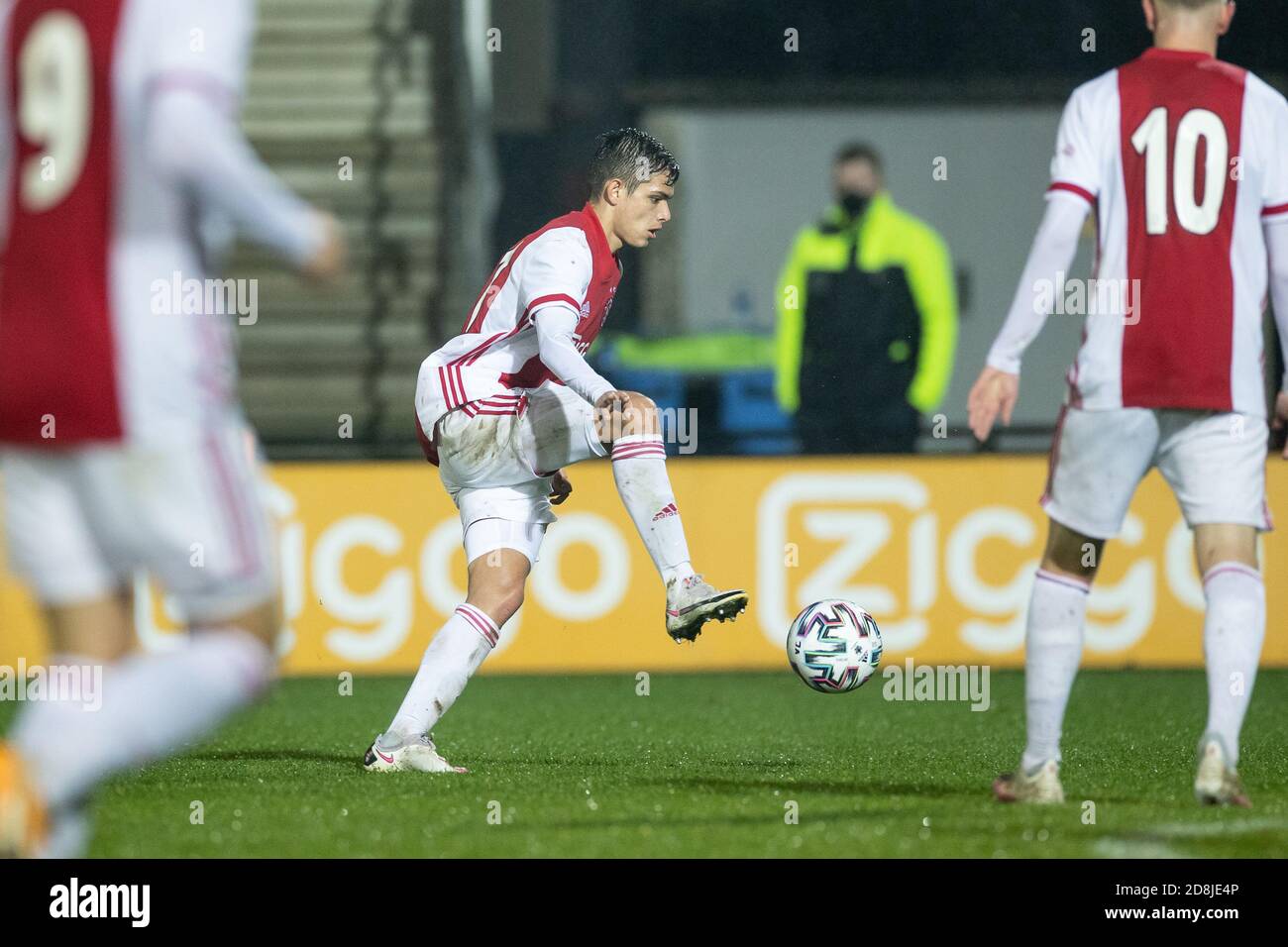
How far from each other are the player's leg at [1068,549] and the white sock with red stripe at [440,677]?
160 centimetres

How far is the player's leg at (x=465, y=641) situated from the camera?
5.43m

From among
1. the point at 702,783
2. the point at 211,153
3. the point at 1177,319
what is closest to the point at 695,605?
the point at 702,783

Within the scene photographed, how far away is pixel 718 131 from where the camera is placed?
12.1m

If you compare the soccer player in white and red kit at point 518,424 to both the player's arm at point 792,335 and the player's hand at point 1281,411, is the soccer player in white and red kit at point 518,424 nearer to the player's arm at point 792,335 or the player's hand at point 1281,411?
the player's hand at point 1281,411

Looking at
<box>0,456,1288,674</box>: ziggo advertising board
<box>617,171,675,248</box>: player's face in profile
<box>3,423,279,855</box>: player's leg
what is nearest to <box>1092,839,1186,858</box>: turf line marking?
<box>3,423,279,855</box>: player's leg

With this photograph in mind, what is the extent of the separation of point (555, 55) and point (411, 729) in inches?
293

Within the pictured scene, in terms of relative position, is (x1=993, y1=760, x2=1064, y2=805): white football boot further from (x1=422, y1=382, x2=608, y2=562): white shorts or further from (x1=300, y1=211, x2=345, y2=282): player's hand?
(x1=300, y1=211, x2=345, y2=282): player's hand

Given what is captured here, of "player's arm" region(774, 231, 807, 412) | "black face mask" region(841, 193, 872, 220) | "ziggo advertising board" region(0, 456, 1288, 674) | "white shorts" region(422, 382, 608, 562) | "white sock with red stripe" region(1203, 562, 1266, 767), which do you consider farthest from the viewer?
"player's arm" region(774, 231, 807, 412)

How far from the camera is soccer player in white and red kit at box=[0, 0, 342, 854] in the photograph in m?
2.97

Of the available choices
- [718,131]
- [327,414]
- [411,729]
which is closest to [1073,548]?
[411,729]

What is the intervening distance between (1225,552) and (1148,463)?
0.84 feet

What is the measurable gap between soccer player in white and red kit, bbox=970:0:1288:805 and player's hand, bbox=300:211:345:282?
1791 mm

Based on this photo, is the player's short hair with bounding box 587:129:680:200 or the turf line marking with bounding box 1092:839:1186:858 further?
the player's short hair with bounding box 587:129:680:200

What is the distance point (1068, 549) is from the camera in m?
4.45
